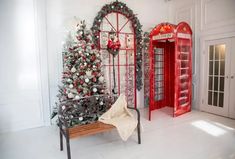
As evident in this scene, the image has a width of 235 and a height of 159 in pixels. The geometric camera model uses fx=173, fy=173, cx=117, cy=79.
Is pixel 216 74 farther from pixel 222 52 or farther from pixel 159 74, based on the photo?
pixel 159 74

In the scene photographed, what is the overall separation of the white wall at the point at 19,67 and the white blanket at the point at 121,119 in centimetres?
189

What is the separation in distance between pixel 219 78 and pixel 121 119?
3.05 metres

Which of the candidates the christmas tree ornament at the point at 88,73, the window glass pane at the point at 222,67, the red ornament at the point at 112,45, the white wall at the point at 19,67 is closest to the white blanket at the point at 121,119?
the christmas tree ornament at the point at 88,73

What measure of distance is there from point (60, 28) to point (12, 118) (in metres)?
2.30

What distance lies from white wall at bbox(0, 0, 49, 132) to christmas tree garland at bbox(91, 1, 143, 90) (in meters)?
1.40

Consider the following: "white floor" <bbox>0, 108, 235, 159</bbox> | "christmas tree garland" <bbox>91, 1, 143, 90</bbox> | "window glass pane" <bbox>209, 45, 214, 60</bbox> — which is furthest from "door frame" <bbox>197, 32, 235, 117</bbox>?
"christmas tree garland" <bbox>91, 1, 143, 90</bbox>

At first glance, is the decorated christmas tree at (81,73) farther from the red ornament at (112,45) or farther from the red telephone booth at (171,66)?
the red telephone booth at (171,66)

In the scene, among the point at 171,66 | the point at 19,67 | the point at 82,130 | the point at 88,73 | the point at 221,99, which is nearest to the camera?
the point at 82,130

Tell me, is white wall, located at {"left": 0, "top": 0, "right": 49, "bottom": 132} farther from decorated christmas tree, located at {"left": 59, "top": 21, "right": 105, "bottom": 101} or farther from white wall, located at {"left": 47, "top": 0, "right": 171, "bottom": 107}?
decorated christmas tree, located at {"left": 59, "top": 21, "right": 105, "bottom": 101}

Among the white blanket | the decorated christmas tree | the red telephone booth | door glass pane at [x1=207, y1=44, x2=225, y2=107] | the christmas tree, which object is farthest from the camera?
door glass pane at [x1=207, y1=44, x2=225, y2=107]

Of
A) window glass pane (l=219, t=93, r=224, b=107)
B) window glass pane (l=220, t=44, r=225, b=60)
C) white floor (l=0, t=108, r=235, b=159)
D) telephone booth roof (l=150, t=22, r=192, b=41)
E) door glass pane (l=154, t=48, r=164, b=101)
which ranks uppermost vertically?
telephone booth roof (l=150, t=22, r=192, b=41)

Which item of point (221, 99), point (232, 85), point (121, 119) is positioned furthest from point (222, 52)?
point (121, 119)

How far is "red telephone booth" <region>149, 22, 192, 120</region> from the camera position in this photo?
14.2ft

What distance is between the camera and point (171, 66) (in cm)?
546
